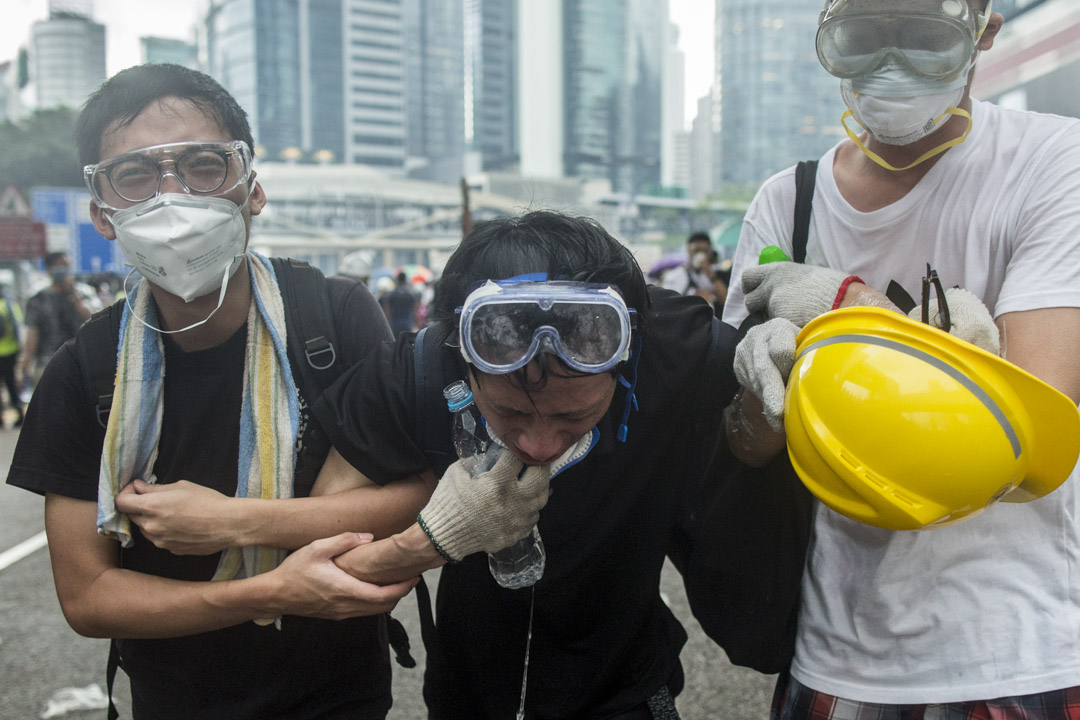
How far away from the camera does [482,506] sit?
159 cm

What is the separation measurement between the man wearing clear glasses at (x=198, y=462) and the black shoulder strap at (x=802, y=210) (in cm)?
102

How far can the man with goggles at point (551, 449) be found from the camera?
1.56 meters

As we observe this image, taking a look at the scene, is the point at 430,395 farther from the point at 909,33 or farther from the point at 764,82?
the point at 764,82

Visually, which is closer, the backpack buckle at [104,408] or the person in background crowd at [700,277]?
the backpack buckle at [104,408]

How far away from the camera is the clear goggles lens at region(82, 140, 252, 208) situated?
1902mm

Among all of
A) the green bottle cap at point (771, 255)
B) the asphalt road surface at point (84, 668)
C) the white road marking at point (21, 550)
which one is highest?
the green bottle cap at point (771, 255)

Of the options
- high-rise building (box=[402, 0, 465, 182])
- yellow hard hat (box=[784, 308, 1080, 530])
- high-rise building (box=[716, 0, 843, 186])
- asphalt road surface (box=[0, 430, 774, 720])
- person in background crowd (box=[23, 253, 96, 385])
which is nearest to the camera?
yellow hard hat (box=[784, 308, 1080, 530])

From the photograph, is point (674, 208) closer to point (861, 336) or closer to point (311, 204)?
point (311, 204)

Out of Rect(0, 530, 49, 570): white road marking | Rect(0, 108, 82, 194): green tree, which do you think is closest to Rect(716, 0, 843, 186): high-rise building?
Rect(0, 108, 82, 194): green tree

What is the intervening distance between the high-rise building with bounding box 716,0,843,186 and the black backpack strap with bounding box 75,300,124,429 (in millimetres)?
88431

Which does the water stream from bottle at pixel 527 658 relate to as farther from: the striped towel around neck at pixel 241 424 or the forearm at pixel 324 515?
the striped towel around neck at pixel 241 424

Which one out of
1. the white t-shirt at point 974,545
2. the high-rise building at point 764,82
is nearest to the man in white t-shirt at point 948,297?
the white t-shirt at point 974,545

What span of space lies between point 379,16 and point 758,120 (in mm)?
61969

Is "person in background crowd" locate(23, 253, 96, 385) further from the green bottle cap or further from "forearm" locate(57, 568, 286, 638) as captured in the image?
the green bottle cap
